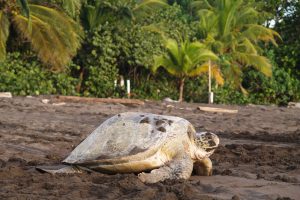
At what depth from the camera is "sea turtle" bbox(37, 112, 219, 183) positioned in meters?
3.99

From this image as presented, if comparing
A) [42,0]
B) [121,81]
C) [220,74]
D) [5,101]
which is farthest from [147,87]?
[5,101]

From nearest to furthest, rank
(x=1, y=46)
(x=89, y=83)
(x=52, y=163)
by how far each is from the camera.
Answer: (x=52, y=163), (x=1, y=46), (x=89, y=83)

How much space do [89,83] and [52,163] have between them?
13.4 metres

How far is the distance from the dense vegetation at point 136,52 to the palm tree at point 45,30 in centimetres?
3

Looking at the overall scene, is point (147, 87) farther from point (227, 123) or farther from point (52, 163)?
point (52, 163)

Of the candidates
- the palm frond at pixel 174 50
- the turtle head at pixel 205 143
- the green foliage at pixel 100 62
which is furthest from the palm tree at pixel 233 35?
the turtle head at pixel 205 143

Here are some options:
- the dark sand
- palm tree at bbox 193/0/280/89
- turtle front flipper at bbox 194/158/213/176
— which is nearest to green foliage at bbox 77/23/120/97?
palm tree at bbox 193/0/280/89

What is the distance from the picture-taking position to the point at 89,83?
18141mm

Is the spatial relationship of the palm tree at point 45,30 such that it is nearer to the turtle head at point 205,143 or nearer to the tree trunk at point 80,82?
the tree trunk at point 80,82

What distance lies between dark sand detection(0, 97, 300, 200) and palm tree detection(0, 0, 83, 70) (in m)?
5.09

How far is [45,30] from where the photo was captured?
15773mm

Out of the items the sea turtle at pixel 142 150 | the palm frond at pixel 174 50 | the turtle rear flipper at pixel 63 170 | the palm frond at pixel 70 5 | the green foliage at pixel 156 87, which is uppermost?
the palm frond at pixel 70 5

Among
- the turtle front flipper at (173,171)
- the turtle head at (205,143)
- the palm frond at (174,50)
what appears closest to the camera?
the turtle front flipper at (173,171)

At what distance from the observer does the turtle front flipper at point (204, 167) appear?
14.6 ft
